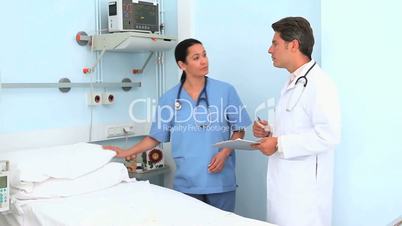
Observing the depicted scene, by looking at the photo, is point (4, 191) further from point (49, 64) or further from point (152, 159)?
point (152, 159)

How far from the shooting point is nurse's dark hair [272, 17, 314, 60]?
1.93 meters

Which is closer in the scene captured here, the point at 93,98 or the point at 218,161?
the point at 218,161

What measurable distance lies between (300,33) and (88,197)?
3.88 feet

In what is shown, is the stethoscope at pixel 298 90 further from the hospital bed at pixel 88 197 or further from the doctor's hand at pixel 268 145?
the hospital bed at pixel 88 197

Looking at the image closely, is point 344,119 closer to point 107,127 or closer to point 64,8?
point 107,127

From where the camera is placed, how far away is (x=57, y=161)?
1995mm

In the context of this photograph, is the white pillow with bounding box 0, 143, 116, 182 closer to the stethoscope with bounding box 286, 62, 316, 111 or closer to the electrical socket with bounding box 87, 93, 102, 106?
the electrical socket with bounding box 87, 93, 102, 106

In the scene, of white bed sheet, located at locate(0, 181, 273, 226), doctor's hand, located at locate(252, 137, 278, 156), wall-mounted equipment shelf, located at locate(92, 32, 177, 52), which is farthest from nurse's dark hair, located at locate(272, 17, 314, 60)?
wall-mounted equipment shelf, located at locate(92, 32, 177, 52)

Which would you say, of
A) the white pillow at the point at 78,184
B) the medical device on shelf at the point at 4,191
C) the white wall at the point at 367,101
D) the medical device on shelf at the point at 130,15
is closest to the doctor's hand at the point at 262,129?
the white wall at the point at 367,101

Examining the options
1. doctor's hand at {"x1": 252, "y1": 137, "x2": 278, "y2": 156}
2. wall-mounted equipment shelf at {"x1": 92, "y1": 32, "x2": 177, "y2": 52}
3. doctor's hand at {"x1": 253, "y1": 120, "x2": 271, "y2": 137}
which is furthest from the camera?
wall-mounted equipment shelf at {"x1": 92, "y1": 32, "x2": 177, "y2": 52}

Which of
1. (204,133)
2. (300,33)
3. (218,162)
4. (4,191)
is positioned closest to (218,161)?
(218,162)

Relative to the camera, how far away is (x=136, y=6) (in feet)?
8.69

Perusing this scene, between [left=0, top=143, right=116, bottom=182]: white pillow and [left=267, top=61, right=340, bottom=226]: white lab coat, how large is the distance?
857 millimetres

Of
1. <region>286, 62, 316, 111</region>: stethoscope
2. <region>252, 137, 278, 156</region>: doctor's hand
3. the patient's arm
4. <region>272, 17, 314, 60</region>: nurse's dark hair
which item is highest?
<region>272, 17, 314, 60</region>: nurse's dark hair
